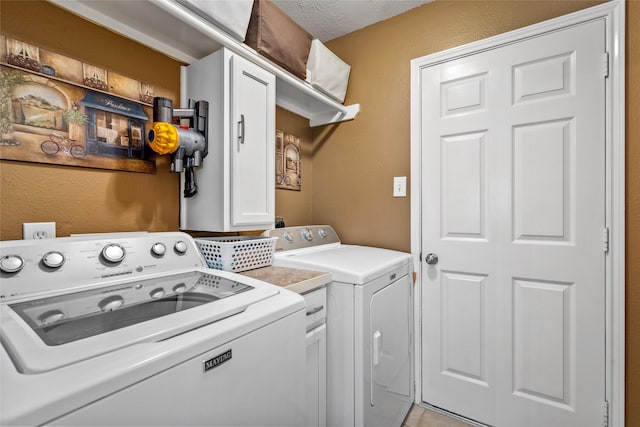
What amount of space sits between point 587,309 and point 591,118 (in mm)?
938

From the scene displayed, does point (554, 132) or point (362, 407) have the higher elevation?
point (554, 132)

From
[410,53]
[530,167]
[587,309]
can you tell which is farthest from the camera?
[410,53]

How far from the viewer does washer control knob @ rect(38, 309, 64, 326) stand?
697mm

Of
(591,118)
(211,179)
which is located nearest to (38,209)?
(211,179)

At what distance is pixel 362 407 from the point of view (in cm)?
131

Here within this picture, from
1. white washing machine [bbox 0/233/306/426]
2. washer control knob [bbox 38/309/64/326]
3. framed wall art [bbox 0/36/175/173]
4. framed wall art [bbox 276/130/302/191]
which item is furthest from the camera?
framed wall art [bbox 276/130/302/191]

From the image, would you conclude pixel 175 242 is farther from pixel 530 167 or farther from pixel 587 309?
pixel 587 309

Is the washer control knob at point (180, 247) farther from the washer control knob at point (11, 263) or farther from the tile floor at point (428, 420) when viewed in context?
the tile floor at point (428, 420)

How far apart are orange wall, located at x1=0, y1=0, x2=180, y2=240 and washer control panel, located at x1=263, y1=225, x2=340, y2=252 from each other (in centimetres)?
57

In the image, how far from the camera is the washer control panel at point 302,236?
1773 millimetres

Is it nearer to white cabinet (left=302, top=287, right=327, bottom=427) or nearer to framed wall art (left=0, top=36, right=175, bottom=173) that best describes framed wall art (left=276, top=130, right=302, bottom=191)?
framed wall art (left=0, top=36, right=175, bottom=173)

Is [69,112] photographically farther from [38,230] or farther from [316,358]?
[316,358]

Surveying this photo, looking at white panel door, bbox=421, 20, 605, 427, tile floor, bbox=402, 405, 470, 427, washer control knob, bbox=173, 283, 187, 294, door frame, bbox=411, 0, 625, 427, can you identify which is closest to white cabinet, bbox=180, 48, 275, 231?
washer control knob, bbox=173, 283, 187, 294

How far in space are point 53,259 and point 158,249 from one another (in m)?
0.31
